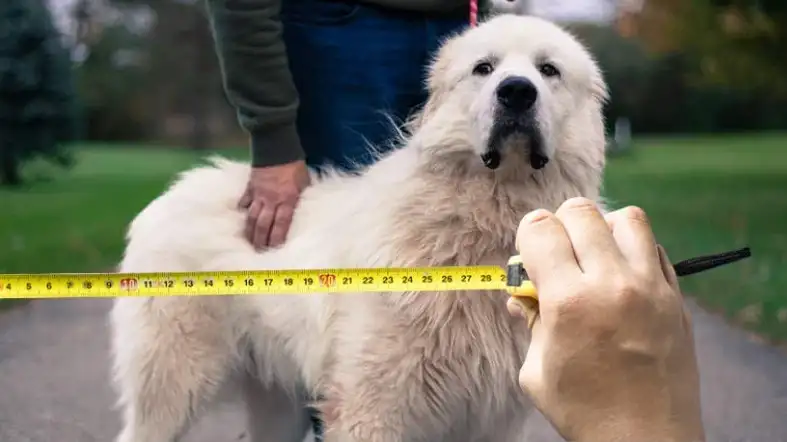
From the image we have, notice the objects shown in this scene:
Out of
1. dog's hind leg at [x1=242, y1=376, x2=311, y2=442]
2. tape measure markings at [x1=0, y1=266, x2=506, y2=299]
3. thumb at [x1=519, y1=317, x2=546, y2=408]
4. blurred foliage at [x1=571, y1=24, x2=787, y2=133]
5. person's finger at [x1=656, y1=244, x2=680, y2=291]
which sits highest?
person's finger at [x1=656, y1=244, x2=680, y2=291]

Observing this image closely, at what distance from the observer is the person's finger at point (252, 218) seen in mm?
3588

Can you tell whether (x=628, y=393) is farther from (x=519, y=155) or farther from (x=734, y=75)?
(x=734, y=75)

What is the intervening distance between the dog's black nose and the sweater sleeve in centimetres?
101

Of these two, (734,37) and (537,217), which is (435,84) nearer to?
(537,217)

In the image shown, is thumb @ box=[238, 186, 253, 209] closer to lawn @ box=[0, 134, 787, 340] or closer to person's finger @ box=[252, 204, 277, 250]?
person's finger @ box=[252, 204, 277, 250]

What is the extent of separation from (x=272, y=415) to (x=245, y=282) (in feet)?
6.05

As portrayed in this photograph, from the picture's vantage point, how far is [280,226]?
3.56 meters

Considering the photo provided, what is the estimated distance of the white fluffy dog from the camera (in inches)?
120

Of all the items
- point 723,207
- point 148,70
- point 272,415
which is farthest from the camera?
point 148,70

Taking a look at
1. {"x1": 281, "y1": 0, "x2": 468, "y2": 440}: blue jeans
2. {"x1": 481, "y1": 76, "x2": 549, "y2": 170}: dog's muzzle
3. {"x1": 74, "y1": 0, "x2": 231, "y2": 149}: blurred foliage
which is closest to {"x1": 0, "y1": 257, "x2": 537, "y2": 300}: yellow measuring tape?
{"x1": 481, "y1": 76, "x2": 549, "y2": 170}: dog's muzzle

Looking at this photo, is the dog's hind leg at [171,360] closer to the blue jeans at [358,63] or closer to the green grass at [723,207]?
the blue jeans at [358,63]

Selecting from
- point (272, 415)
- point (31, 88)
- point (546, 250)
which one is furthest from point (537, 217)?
point (31, 88)

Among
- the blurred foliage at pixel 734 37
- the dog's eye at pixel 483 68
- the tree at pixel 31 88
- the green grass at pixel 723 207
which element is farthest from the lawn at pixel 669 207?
the blurred foliage at pixel 734 37

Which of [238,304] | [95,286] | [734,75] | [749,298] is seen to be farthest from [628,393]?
[734,75]
